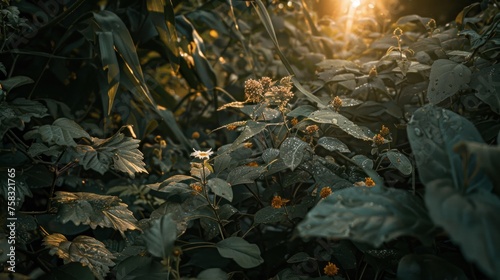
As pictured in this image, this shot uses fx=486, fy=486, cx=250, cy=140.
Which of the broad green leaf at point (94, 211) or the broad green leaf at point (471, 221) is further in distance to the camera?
the broad green leaf at point (94, 211)

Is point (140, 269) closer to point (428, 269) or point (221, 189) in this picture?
point (221, 189)

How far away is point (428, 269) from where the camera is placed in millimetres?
747

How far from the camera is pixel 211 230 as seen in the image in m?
1.06

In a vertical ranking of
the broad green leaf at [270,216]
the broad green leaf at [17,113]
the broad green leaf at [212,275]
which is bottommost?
the broad green leaf at [270,216]

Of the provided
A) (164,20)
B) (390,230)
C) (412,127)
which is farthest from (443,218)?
(164,20)

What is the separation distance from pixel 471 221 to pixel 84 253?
2.43 feet

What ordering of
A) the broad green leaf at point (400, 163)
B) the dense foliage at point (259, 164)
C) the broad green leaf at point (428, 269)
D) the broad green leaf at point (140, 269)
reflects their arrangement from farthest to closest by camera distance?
the broad green leaf at point (400, 163)
the broad green leaf at point (140, 269)
the broad green leaf at point (428, 269)
the dense foliage at point (259, 164)

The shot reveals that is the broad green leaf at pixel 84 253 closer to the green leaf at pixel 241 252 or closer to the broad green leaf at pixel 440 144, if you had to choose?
the green leaf at pixel 241 252

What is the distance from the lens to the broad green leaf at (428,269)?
74cm

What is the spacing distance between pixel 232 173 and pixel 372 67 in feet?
1.83

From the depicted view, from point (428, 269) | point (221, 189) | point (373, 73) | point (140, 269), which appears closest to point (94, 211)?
point (140, 269)

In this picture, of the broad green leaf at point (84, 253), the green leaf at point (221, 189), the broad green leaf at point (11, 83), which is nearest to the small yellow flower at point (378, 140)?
the green leaf at point (221, 189)

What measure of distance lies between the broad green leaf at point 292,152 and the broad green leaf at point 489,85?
41cm

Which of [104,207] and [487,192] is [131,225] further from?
[487,192]
